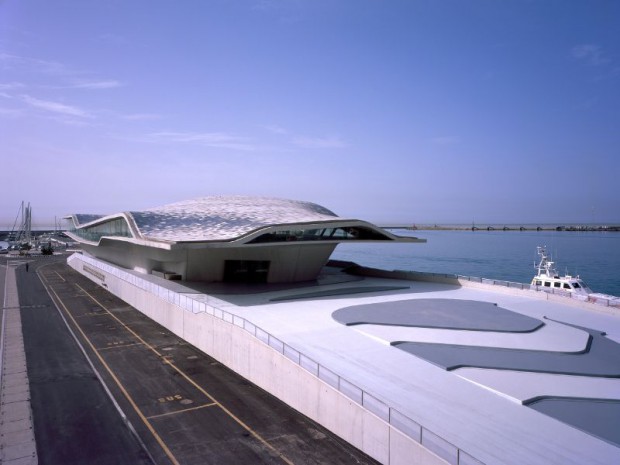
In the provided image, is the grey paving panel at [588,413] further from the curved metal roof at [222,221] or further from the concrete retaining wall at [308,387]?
the curved metal roof at [222,221]

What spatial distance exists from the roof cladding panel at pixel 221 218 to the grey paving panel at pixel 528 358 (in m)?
15.8

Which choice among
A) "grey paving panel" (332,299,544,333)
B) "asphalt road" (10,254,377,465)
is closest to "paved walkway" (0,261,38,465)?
"asphalt road" (10,254,377,465)

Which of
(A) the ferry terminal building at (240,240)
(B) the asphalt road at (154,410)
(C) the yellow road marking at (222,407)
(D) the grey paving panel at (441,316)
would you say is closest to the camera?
(B) the asphalt road at (154,410)

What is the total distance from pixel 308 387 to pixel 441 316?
12.6 meters

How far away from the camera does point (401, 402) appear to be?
46.3 feet

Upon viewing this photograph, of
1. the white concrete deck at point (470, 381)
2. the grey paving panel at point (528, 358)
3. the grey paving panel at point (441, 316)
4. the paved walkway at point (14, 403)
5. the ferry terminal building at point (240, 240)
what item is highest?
the ferry terminal building at point (240, 240)

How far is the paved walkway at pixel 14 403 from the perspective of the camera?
12.6 meters

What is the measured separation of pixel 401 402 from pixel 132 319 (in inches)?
856

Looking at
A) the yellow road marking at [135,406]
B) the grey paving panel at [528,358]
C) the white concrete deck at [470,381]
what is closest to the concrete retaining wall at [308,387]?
the white concrete deck at [470,381]

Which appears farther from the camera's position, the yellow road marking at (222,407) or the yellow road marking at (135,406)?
the yellow road marking at (222,407)

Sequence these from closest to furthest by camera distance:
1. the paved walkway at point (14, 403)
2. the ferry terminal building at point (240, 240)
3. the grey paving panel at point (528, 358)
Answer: the paved walkway at point (14, 403) → the grey paving panel at point (528, 358) → the ferry terminal building at point (240, 240)

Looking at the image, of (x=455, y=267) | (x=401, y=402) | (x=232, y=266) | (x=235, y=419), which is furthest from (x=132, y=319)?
(x=455, y=267)

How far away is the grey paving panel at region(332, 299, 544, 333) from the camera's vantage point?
75.4 ft

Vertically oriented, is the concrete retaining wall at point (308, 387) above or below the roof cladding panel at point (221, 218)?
below
